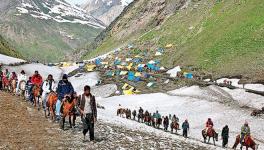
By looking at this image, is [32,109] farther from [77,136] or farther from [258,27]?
[258,27]

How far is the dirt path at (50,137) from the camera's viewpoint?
22.3m

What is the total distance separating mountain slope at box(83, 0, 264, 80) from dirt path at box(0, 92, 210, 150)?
73.5 meters

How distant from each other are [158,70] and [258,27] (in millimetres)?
30536

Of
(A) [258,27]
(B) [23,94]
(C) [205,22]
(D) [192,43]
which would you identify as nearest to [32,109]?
(B) [23,94]

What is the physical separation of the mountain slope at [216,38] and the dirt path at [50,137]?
7352 centimetres

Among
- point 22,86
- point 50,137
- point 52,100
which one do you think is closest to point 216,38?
point 22,86

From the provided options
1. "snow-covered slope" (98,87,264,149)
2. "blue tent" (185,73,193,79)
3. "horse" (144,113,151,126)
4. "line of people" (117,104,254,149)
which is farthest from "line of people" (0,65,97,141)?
"blue tent" (185,73,193,79)

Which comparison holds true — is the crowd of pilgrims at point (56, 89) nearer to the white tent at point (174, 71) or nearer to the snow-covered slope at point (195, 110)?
the snow-covered slope at point (195, 110)

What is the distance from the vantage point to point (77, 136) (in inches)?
976

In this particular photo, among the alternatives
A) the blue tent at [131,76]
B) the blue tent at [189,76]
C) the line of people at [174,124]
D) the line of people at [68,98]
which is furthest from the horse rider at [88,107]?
the blue tent at [131,76]

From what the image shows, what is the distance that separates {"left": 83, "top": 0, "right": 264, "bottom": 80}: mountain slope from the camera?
116688 mm

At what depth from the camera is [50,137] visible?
2416 centimetres

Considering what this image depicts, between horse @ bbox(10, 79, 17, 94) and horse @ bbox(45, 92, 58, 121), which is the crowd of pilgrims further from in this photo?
horse @ bbox(45, 92, 58, 121)

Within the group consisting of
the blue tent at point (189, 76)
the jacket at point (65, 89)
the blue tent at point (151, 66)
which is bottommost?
the jacket at point (65, 89)
